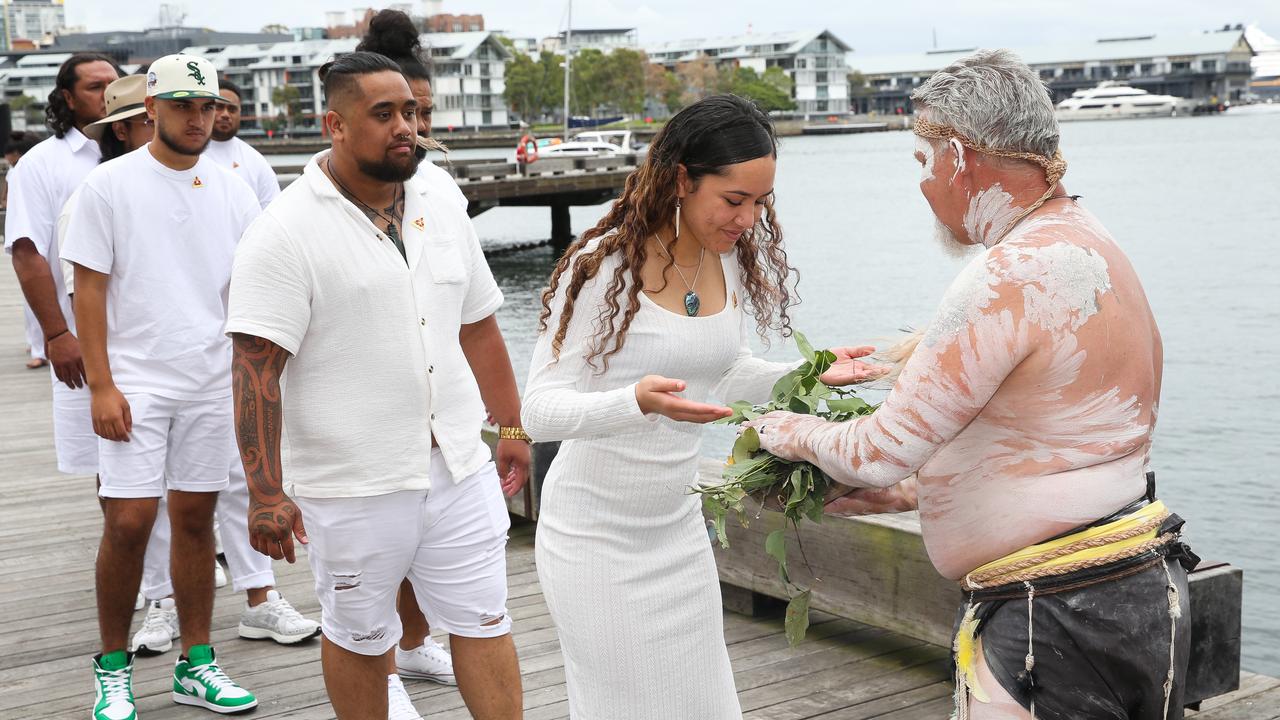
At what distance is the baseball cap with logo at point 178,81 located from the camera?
3990 mm

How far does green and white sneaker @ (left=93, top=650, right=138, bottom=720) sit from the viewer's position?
397 centimetres

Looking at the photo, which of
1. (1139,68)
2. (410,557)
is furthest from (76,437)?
(1139,68)

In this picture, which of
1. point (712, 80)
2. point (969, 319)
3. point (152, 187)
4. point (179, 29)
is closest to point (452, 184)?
point (152, 187)

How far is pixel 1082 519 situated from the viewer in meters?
2.09

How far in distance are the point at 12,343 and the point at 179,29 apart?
151830mm

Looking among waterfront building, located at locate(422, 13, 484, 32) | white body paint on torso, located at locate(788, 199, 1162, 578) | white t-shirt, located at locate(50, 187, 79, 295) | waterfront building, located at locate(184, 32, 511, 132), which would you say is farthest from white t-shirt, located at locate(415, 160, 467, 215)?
waterfront building, located at locate(422, 13, 484, 32)

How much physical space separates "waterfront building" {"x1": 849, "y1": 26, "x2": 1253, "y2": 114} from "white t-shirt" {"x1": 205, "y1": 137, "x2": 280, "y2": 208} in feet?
458

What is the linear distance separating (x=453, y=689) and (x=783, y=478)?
6.85 ft

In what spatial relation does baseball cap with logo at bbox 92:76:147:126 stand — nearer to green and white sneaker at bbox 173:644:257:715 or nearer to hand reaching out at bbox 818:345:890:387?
green and white sneaker at bbox 173:644:257:715

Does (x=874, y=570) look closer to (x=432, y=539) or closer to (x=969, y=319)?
(x=432, y=539)

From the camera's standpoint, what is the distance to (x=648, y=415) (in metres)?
2.59

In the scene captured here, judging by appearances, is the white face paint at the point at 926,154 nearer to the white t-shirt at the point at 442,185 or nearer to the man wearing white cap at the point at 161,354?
the white t-shirt at the point at 442,185

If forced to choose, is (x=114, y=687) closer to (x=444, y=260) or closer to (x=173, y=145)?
(x=173, y=145)

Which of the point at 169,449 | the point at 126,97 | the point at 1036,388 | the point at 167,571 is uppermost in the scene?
the point at 126,97
